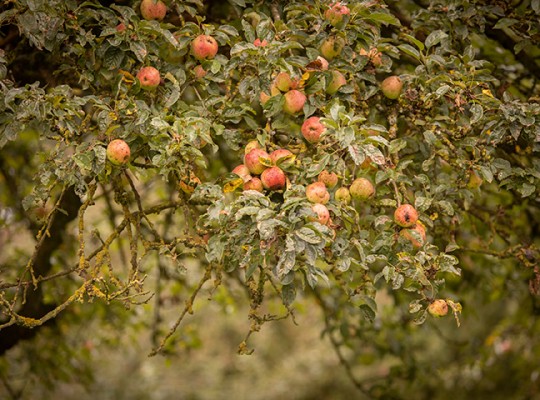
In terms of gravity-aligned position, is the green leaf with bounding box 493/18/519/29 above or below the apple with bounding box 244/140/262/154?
above

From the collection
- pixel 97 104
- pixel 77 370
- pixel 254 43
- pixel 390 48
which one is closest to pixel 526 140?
pixel 390 48

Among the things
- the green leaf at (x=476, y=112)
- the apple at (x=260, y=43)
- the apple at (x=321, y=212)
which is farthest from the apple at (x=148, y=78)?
the green leaf at (x=476, y=112)

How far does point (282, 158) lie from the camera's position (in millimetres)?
1382

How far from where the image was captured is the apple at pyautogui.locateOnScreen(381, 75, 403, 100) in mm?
1563

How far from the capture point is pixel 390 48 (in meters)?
1.53

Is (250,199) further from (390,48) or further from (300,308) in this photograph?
(300,308)

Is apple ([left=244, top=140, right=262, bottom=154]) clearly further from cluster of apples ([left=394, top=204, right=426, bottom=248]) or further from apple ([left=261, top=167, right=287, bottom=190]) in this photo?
cluster of apples ([left=394, top=204, right=426, bottom=248])

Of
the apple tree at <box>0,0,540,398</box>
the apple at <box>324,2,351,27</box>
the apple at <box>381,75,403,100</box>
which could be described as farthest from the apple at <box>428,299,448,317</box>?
the apple at <box>324,2,351,27</box>

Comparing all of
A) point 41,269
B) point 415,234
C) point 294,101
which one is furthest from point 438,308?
point 41,269

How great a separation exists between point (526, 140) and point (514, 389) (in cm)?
461

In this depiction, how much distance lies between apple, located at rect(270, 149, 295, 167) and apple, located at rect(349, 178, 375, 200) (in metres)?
0.16

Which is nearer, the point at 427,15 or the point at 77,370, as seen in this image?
the point at 427,15

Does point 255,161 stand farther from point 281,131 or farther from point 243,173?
point 281,131

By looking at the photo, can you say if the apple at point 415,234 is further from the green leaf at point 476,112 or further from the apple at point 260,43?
the apple at point 260,43
